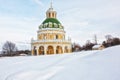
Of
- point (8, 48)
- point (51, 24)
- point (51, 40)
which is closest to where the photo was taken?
point (51, 40)

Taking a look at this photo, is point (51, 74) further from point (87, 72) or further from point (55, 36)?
point (55, 36)

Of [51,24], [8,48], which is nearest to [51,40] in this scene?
[51,24]

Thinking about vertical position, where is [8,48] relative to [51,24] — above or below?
below

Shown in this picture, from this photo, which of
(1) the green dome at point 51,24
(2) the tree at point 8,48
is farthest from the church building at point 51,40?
(2) the tree at point 8,48

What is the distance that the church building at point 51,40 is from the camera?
139 feet

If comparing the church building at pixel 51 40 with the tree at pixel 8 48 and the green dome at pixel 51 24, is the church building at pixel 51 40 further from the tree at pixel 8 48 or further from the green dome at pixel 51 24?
the tree at pixel 8 48

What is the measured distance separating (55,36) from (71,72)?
38113mm

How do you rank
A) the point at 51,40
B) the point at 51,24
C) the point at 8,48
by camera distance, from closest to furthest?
1. the point at 51,40
2. the point at 51,24
3. the point at 8,48

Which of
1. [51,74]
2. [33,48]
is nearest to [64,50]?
[33,48]

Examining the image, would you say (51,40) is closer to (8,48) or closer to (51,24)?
(51,24)

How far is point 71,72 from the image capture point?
543 centimetres

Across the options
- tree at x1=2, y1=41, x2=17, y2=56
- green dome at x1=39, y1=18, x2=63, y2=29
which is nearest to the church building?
green dome at x1=39, y1=18, x2=63, y2=29

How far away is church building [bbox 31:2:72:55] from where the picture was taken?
42.3 meters

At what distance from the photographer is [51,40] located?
138ft
